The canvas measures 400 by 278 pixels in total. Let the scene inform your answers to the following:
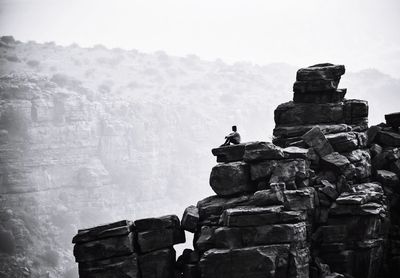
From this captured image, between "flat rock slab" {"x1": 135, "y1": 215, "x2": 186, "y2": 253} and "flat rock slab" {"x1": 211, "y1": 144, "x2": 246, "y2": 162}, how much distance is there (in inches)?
195

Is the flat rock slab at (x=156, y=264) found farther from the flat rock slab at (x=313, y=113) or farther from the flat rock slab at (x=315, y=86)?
the flat rock slab at (x=315, y=86)

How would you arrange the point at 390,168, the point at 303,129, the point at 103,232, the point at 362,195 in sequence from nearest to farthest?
the point at 103,232, the point at 362,195, the point at 390,168, the point at 303,129

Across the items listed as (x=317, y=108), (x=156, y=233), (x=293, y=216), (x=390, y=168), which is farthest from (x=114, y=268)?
(x=390, y=168)

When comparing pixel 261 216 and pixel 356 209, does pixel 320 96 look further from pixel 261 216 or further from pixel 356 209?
pixel 261 216

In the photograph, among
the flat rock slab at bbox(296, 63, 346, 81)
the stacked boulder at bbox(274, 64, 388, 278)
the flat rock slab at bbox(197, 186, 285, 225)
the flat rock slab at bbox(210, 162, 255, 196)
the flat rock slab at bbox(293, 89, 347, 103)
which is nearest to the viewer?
the flat rock slab at bbox(197, 186, 285, 225)

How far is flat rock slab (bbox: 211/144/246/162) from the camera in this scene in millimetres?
33469

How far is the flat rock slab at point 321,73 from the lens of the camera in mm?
37375

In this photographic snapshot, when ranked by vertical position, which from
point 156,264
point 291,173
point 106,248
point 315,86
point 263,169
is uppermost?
point 315,86

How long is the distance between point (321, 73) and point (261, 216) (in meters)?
12.9

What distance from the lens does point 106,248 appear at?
30.9 meters

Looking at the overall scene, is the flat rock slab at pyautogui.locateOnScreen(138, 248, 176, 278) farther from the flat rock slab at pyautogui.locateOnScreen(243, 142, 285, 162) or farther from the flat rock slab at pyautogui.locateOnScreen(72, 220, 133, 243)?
the flat rock slab at pyautogui.locateOnScreen(243, 142, 285, 162)

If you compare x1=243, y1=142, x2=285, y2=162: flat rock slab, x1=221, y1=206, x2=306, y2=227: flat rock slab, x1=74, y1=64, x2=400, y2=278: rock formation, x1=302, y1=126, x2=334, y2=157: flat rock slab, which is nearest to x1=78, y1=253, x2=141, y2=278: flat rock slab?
x1=74, y1=64, x2=400, y2=278: rock formation

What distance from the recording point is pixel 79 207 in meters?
174

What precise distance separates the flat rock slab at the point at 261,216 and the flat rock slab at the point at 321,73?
1138cm
